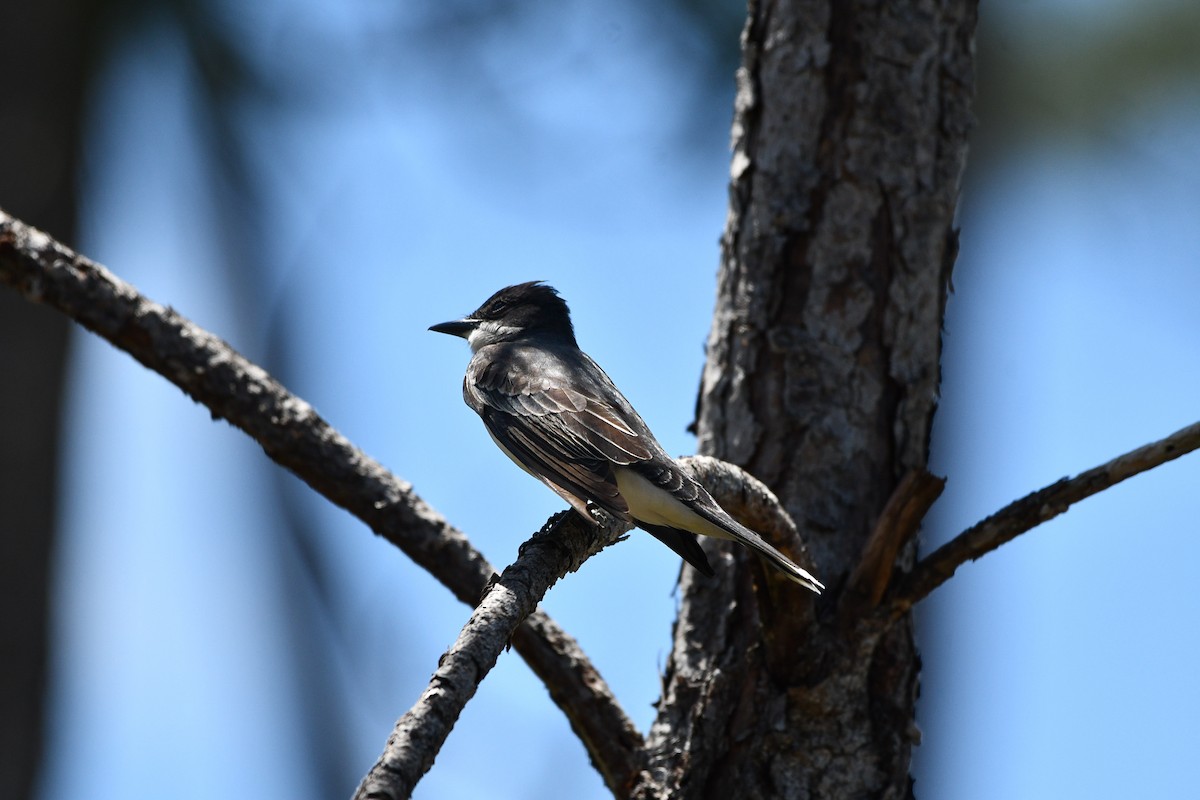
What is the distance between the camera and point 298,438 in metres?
3.43

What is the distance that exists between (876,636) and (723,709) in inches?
20.1

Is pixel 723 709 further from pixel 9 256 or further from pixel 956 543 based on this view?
pixel 9 256

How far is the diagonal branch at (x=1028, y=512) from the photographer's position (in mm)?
2889

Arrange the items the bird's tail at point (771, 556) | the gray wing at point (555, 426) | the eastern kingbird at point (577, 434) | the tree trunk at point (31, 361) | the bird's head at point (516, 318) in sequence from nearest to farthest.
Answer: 1. the bird's tail at point (771, 556)
2. the eastern kingbird at point (577, 434)
3. the gray wing at point (555, 426)
4. the bird's head at point (516, 318)
5. the tree trunk at point (31, 361)

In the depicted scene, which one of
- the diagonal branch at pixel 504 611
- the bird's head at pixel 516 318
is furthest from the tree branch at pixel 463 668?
the bird's head at pixel 516 318

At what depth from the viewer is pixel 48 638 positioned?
6.77 m

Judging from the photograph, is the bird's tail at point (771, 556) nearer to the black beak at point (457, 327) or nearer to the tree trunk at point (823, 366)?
the tree trunk at point (823, 366)

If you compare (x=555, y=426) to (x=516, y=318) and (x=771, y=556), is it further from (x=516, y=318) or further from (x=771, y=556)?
(x=516, y=318)

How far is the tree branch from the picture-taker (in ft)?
6.02

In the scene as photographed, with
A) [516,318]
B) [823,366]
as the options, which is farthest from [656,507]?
[516,318]

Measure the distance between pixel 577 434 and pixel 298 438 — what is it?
1.13 meters

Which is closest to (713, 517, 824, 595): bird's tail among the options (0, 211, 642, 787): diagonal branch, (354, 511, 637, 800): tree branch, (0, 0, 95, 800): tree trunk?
(354, 511, 637, 800): tree branch

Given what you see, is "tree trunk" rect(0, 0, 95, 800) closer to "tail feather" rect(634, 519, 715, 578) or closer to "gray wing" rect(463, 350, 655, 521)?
"gray wing" rect(463, 350, 655, 521)

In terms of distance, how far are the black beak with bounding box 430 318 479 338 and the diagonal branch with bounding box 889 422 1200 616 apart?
10.1 ft
